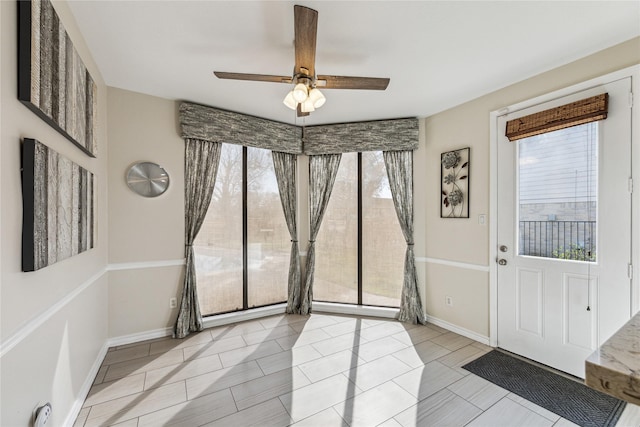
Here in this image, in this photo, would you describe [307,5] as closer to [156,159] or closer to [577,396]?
[156,159]

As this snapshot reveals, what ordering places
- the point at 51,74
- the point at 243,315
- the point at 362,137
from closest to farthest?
the point at 51,74 < the point at 243,315 < the point at 362,137

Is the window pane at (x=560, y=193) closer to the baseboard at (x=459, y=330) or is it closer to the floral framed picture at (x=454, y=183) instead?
the floral framed picture at (x=454, y=183)

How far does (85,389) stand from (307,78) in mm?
2774

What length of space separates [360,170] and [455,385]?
262 cm

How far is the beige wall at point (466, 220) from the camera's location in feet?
9.07

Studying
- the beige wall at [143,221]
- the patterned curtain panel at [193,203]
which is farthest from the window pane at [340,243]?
the beige wall at [143,221]

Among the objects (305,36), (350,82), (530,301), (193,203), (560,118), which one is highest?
(305,36)

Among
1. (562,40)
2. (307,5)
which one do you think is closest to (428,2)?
(307,5)

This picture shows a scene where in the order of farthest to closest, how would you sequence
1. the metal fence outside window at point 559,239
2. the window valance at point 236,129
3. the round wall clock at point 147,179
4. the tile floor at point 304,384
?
1. the window valance at point 236,129
2. the round wall clock at point 147,179
3. the metal fence outside window at point 559,239
4. the tile floor at point 304,384

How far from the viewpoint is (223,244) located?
350 centimetres

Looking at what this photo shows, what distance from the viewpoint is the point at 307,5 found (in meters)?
1.71

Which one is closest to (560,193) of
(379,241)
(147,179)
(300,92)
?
(379,241)

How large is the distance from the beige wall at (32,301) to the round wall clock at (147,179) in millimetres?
745

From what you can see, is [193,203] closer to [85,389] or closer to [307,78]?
[85,389]
